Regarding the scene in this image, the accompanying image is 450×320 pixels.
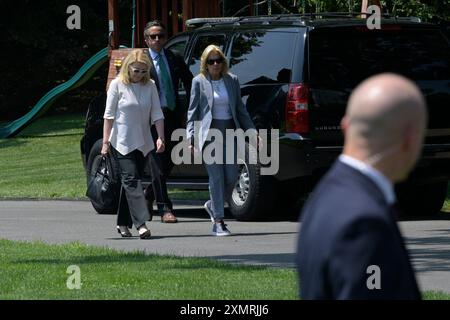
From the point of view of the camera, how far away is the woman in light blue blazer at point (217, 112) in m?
12.9

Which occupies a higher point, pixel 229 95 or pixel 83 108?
pixel 229 95

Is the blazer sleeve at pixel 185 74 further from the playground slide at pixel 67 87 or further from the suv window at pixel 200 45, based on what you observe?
the playground slide at pixel 67 87

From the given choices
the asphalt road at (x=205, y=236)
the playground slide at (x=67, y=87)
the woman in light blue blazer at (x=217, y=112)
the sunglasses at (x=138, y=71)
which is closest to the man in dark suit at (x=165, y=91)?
the asphalt road at (x=205, y=236)

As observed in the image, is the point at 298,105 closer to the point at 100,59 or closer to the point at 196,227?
the point at 196,227

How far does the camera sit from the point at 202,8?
2442cm

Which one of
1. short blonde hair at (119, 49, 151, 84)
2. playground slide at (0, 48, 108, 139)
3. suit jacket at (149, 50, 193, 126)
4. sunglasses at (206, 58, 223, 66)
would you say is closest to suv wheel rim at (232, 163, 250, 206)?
suit jacket at (149, 50, 193, 126)

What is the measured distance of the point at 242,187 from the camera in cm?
1445

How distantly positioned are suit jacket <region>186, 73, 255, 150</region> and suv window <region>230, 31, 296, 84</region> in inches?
44.6

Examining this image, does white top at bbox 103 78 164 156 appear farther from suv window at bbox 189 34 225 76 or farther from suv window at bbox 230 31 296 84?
suv window at bbox 189 34 225 76

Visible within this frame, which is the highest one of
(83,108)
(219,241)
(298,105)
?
(298,105)
